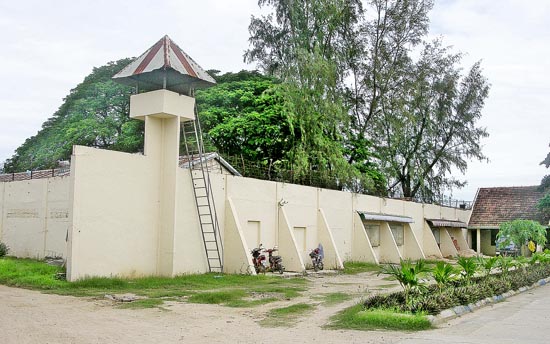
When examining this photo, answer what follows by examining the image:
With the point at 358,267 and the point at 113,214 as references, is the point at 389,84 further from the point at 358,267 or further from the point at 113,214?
the point at 113,214

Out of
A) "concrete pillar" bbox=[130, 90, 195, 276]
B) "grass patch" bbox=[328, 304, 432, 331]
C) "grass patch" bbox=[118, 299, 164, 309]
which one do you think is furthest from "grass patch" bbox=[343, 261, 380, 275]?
"grass patch" bbox=[328, 304, 432, 331]

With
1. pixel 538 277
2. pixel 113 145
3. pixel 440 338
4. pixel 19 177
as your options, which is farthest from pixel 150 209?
pixel 113 145

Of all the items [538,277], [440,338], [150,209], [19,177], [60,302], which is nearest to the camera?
[440,338]

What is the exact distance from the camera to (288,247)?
63.9 ft

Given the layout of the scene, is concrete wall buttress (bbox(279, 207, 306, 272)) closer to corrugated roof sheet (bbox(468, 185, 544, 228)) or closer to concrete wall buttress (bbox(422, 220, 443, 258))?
concrete wall buttress (bbox(422, 220, 443, 258))

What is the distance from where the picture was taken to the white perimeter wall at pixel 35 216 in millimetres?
17062

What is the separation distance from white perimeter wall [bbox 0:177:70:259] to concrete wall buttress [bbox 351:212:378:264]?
1258 centimetres

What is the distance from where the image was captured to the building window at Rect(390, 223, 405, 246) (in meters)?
28.5

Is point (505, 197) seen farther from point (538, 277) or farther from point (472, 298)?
point (472, 298)

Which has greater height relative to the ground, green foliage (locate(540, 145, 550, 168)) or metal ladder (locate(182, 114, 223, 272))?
green foliage (locate(540, 145, 550, 168))

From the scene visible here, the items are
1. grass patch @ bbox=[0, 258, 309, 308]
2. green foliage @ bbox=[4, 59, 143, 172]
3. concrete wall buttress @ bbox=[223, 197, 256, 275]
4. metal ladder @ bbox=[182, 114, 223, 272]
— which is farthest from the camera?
green foliage @ bbox=[4, 59, 143, 172]

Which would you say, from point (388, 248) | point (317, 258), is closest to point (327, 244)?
point (317, 258)

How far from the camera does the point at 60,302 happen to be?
1116 cm

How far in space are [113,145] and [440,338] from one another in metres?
27.9
